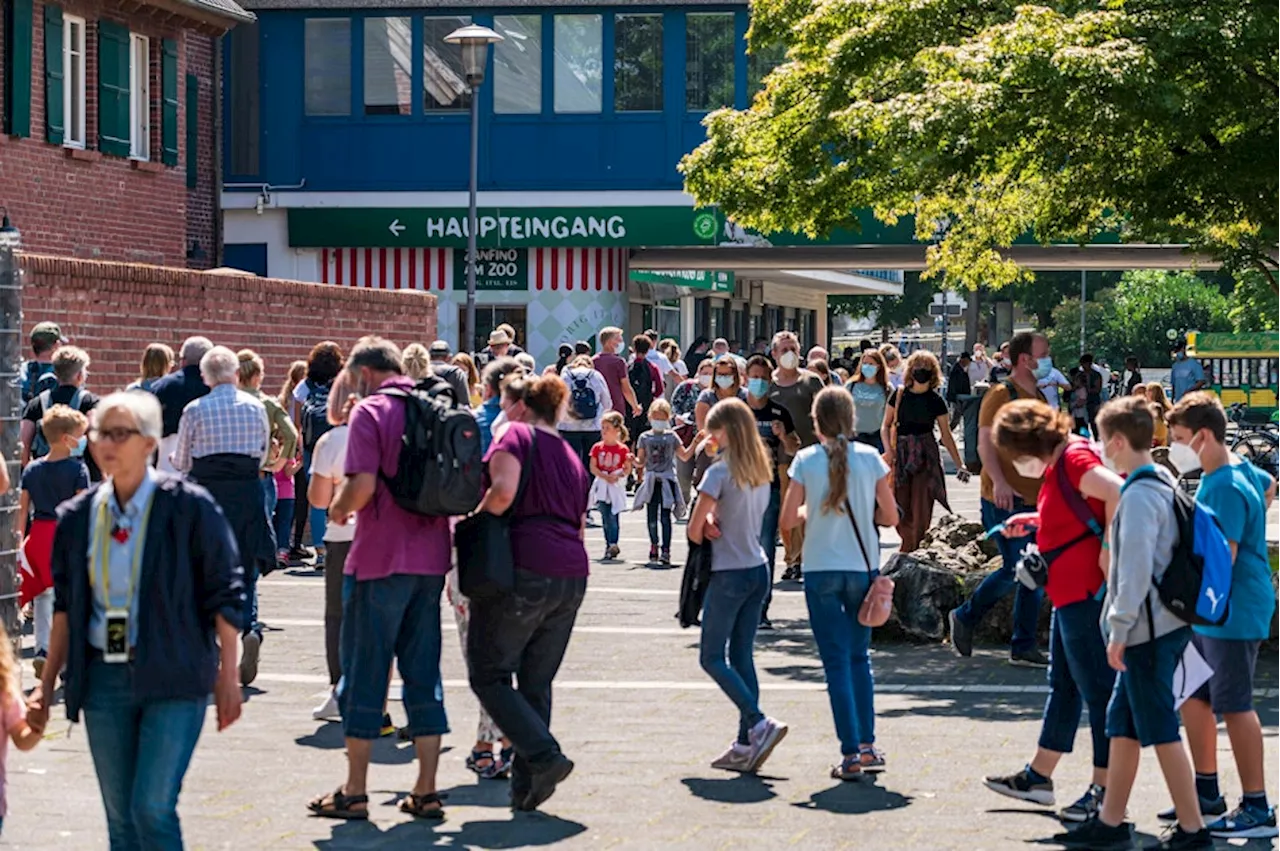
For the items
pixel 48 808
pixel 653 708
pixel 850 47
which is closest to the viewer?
pixel 48 808

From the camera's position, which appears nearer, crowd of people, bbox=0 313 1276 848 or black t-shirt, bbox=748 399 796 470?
crowd of people, bbox=0 313 1276 848

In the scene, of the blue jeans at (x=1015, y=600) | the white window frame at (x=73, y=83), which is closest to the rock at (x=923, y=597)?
the blue jeans at (x=1015, y=600)

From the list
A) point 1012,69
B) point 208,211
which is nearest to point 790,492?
point 1012,69

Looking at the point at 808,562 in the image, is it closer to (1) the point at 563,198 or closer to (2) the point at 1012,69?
(2) the point at 1012,69

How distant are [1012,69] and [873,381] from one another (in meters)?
5.24

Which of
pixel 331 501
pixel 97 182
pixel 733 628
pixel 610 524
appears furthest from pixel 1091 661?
pixel 97 182

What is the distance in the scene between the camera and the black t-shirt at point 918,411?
1684cm

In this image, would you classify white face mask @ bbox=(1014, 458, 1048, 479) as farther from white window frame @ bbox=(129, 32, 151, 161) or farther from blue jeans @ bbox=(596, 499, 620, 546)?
white window frame @ bbox=(129, 32, 151, 161)

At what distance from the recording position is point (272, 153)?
126 feet

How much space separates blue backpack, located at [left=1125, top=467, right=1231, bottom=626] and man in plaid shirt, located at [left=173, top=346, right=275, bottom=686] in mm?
5405

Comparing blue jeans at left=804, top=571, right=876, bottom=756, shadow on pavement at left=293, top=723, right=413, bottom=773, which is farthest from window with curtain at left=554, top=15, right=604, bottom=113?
blue jeans at left=804, top=571, right=876, bottom=756

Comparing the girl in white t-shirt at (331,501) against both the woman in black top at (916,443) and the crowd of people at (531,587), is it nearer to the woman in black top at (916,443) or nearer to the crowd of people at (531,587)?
the crowd of people at (531,587)

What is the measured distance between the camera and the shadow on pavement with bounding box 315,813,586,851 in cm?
835

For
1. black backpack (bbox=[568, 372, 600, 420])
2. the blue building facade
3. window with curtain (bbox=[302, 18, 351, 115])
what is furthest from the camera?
window with curtain (bbox=[302, 18, 351, 115])
